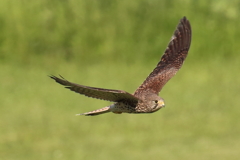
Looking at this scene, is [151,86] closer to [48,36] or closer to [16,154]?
[16,154]

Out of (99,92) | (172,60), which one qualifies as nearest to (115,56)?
(172,60)

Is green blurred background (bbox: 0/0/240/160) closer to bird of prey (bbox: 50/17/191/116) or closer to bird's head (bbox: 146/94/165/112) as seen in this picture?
bird of prey (bbox: 50/17/191/116)

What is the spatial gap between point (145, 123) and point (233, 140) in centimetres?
188

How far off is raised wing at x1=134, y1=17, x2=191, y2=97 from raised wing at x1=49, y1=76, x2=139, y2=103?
106cm

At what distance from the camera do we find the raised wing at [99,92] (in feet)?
21.5

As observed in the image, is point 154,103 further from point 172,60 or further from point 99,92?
point 172,60

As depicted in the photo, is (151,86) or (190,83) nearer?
(151,86)

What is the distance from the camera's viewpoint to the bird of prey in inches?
272

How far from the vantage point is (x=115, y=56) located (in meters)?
19.5

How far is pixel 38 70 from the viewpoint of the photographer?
19094 mm

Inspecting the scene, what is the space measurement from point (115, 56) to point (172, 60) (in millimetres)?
10246

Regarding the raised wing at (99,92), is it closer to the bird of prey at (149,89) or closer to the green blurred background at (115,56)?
the bird of prey at (149,89)

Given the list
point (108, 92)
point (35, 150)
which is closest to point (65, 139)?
point (35, 150)

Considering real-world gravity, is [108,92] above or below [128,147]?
below
